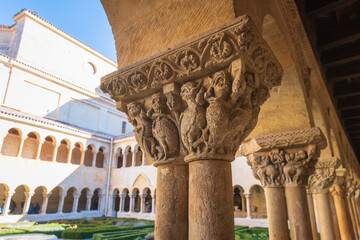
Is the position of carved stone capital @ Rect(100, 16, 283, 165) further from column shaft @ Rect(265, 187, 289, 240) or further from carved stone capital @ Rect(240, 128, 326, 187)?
column shaft @ Rect(265, 187, 289, 240)

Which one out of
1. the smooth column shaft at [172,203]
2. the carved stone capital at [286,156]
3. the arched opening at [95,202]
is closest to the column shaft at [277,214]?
the carved stone capital at [286,156]

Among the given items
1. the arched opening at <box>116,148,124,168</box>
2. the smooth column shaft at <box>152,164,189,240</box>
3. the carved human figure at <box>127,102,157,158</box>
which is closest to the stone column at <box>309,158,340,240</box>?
the smooth column shaft at <box>152,164,189,240</box>

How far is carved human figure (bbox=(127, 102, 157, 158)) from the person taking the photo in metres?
1.95

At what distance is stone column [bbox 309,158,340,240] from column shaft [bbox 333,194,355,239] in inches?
41.2

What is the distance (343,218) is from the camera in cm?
633

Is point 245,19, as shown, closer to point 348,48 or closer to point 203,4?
point 203,4

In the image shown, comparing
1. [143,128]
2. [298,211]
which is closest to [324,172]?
[298,211]

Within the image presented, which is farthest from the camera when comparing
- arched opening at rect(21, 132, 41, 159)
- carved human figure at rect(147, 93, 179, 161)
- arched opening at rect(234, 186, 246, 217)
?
arched opening at rect(21, 132, 41, 159)

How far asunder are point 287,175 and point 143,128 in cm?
219

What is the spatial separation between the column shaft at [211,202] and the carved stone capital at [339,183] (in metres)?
5.28

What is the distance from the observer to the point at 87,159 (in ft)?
68.2

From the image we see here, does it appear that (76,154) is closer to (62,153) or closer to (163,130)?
(62,153)

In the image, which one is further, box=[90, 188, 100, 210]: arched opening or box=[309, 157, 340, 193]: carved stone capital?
box=[90, 188, 100, 210]: arched opening

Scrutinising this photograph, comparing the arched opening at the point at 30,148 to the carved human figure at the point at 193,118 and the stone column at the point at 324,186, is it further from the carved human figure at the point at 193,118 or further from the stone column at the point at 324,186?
the carved human figure at the point at 193,118
